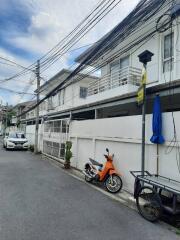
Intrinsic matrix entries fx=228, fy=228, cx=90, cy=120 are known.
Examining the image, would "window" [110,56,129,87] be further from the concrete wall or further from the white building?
the concrete wall

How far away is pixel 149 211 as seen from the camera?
521 centimetres

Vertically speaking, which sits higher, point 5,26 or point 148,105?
point 5,26

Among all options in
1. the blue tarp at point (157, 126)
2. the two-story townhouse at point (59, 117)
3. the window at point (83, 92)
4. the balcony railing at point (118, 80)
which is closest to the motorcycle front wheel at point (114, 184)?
the blue tarp at point (157, 126)

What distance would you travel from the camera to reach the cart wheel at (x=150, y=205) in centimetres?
493

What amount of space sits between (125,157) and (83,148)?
12.1 feet

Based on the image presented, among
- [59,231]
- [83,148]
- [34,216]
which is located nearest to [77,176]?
[83,148]

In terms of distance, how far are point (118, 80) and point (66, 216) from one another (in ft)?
25.2

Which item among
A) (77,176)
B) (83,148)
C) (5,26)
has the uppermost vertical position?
(5,26)

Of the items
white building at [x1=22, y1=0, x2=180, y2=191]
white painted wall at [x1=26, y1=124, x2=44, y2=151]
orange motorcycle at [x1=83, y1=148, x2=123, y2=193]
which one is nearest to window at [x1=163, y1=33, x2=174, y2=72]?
white building at [x1=22, y1=0, x2=180, y2=191]

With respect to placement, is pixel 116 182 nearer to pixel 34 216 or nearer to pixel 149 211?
pixel 149 211

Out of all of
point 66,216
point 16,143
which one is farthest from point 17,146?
point 66,216

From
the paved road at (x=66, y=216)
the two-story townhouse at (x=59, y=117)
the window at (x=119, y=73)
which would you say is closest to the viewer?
the paved road at (x=66, y=216)

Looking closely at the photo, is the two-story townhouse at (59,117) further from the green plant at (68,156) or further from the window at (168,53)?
the window at (168,53)

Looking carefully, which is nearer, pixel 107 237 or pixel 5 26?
pixel 107 237
